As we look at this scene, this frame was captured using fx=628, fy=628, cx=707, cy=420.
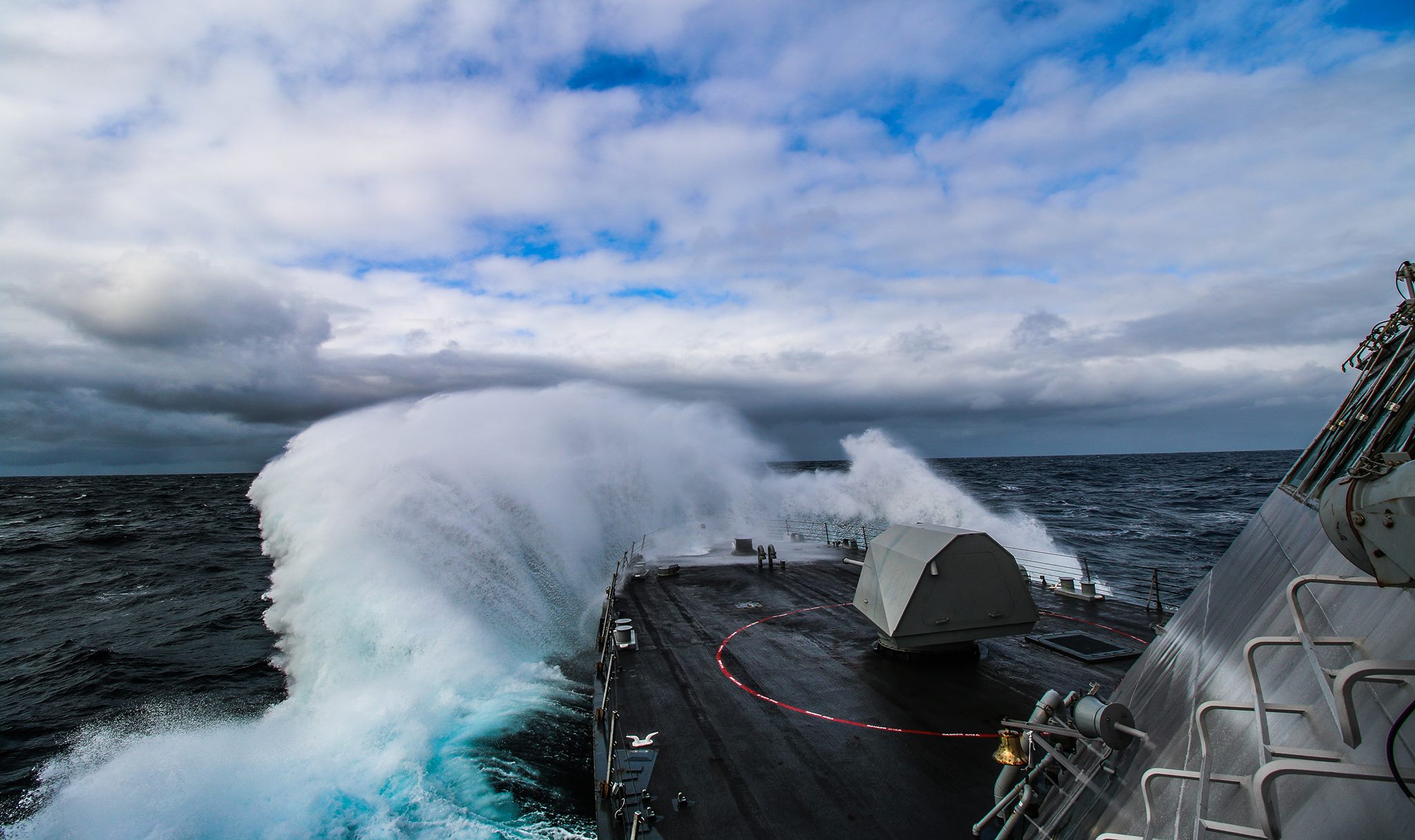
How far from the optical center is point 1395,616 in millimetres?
3197

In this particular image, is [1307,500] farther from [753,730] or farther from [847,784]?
[753,730]

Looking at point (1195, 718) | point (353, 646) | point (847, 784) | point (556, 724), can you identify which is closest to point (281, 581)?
point (353, 646)

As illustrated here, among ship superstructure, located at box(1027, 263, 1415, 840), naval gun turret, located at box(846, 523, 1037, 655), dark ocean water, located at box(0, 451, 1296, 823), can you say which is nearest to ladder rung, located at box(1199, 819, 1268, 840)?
ship superstructure, located at box(1027, 263, 1415, 840)

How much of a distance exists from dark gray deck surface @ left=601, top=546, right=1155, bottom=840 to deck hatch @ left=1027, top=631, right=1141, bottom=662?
1.31 feet

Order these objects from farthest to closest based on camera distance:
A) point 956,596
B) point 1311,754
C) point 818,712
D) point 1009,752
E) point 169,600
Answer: point 169,600, point 956,596, point 818,712, point 1009,752, point 1311,754

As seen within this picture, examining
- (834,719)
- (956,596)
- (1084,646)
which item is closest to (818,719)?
(834,719)

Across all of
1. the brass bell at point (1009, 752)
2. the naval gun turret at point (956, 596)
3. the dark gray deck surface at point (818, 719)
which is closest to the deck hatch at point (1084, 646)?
the dark gray deck surface at point (818, 719)

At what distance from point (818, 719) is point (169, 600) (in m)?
41.1

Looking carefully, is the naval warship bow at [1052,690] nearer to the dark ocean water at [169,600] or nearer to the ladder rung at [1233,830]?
the ladder rung at [1233,830]

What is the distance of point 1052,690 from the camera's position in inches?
279

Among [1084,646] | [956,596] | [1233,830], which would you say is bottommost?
[1084,646]

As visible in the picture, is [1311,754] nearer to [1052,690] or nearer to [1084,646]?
[1052,690]

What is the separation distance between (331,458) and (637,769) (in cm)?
2125

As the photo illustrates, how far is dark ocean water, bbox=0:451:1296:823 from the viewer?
1964 cm
